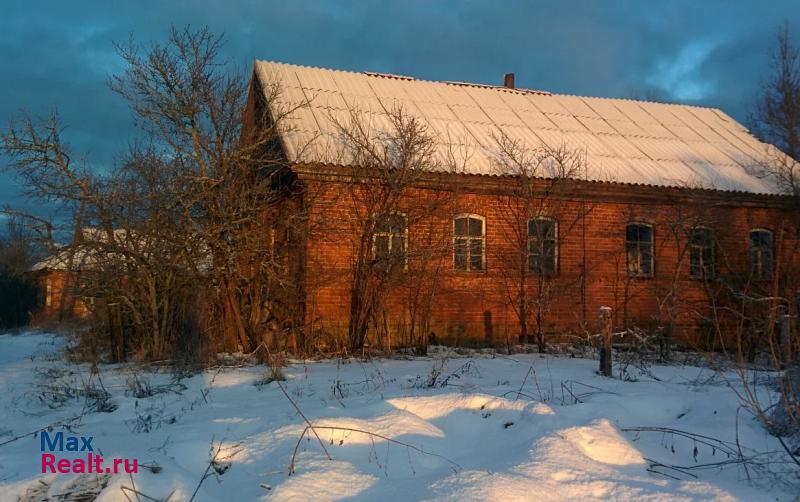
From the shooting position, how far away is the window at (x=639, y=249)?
15.2m

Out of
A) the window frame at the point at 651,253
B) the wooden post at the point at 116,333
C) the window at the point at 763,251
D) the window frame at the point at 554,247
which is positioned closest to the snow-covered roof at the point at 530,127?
the window frame at the point at 651,253

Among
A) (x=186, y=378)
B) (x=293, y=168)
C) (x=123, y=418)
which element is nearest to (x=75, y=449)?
(x=123, y=418)

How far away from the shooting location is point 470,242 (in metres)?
13.7

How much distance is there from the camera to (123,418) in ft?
21.0

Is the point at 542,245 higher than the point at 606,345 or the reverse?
higher

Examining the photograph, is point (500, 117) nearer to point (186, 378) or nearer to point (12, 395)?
point (186, 378)

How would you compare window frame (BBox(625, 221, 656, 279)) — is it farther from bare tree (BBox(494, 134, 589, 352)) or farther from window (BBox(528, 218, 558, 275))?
window (BBox(528, 218, 558, 275))

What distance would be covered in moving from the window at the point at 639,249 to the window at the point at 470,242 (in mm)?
3793

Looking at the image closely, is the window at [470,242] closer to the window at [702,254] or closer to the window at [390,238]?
the window at [390,238]

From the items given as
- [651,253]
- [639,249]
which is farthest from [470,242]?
[651,253]

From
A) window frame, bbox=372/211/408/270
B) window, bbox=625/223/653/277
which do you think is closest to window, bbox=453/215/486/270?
window frame, bbox=372/211/408/270

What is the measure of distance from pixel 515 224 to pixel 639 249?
11.3 feet

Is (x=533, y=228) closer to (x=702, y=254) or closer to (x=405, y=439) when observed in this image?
(x=702, y=254)

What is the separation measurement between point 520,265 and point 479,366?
16.1 ft
